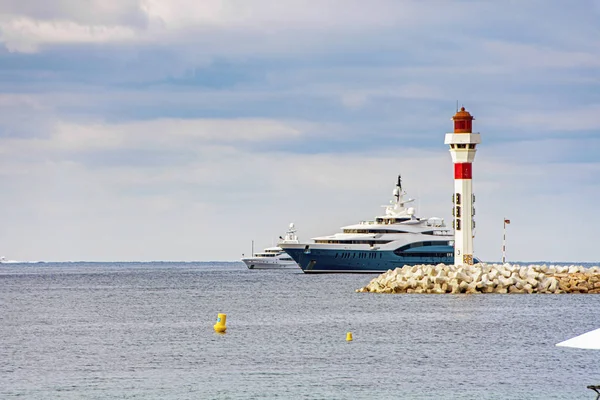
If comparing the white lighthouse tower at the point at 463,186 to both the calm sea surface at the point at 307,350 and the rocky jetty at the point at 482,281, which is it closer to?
the rocky jetty at the point at 482,281

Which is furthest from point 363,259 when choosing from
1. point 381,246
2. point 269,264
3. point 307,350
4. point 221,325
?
point 307,350

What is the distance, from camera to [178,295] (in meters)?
81.9

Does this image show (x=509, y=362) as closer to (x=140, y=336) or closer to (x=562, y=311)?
(x=140, y=336)

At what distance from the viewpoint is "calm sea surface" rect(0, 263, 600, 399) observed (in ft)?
99.9

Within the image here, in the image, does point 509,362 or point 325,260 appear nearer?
point 509,362

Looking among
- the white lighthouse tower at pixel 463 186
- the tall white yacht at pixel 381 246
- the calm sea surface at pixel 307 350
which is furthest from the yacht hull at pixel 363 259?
the calm sea surface at pixel 307 350

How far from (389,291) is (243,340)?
31.7m

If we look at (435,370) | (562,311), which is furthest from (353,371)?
(562,311)

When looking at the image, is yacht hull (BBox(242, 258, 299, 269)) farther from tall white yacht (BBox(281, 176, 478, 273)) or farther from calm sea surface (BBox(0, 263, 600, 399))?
calm sea surface (BBox(0, 263, 600, 399))

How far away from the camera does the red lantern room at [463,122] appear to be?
74.8 meters

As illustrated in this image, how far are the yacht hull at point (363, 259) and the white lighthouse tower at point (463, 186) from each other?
38.4 metres

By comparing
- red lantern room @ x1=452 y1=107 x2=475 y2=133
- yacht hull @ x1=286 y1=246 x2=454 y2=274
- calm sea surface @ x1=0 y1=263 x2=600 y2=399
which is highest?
red lantern room @ x1=452 y1=107 x2=475 y2=133

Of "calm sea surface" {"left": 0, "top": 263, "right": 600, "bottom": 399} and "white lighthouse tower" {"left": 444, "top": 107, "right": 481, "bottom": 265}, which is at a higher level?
"white lighthouse tower" {"left": 444, "top": 107, "right": 481, "bottom": 265}

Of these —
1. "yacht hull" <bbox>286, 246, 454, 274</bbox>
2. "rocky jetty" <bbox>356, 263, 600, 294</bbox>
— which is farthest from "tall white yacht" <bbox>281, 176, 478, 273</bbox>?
"rocky jetty" <bbox>356, 263, 600, 294</bbox>
